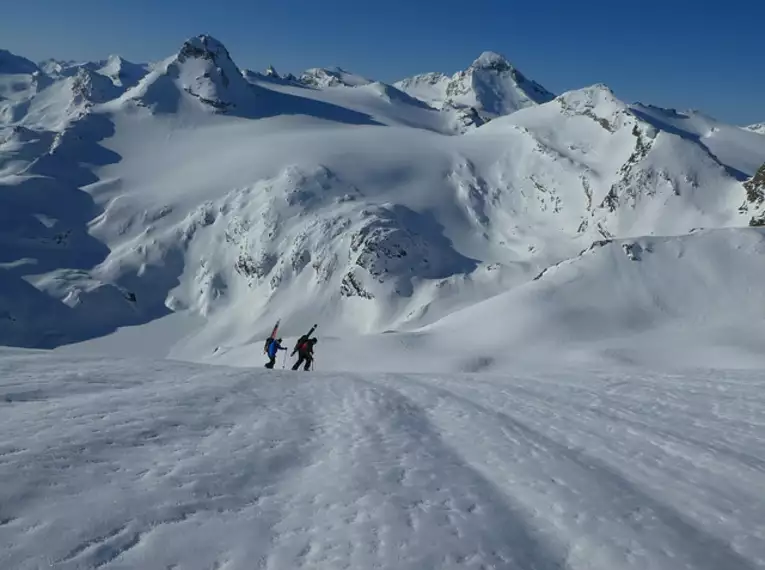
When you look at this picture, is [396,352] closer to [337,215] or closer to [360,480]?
[360,480]

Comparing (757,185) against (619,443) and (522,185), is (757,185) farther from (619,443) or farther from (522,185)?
(619,443)

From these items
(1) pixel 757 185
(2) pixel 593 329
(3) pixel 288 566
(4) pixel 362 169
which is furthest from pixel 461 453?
(4) pixel 362 169

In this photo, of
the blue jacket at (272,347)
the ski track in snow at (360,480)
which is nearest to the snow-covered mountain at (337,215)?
the blue jacket at (272,347)

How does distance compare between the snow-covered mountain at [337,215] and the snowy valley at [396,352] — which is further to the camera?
the snow-covered mountain at [337,215]

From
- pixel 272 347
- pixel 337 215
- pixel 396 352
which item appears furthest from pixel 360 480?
pixel 337 215

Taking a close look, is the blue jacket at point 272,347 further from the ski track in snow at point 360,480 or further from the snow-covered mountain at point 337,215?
the snow-covered mountain at point 337,215

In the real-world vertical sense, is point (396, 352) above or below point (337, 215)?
below
